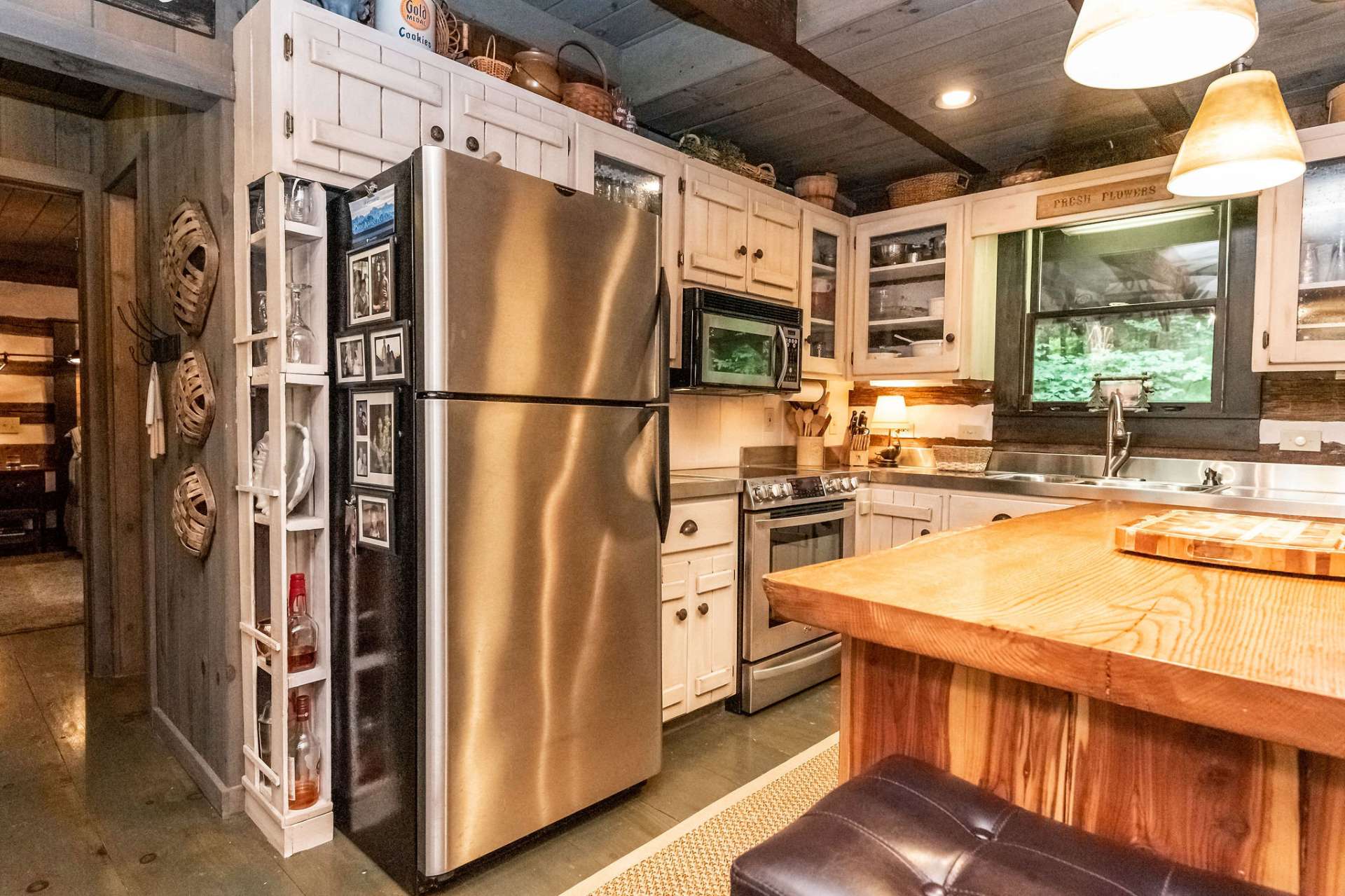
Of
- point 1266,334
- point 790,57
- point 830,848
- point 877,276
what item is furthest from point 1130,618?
point 877,276

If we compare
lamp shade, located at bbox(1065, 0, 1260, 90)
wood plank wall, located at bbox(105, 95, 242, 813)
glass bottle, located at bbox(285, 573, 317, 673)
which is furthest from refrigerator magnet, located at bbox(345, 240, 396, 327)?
lamp shade, located at bbox(1065, 0, 1260, 90)

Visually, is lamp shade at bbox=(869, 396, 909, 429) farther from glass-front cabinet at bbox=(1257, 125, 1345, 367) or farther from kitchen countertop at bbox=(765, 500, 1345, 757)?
kitchen countertop at bbox=(765, 500, 1345, 757)

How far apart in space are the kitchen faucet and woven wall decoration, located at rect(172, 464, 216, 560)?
342 centimetres

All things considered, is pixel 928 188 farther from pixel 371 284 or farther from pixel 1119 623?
pixel 1119 623

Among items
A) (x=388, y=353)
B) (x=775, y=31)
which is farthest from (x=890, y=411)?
(x=388, y=353)

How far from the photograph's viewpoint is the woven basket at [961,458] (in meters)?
3.66

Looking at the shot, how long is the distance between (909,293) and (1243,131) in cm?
228

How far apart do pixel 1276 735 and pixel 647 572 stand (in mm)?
1620

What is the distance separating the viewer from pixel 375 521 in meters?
1.84

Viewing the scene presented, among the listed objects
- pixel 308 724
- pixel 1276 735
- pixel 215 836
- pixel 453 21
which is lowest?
pixel 215 836

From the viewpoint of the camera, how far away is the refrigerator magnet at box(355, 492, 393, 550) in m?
1.78

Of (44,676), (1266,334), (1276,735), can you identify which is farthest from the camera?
(44,676)

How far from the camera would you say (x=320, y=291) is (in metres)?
2.00

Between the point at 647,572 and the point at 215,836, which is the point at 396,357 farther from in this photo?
the point at 215,836
